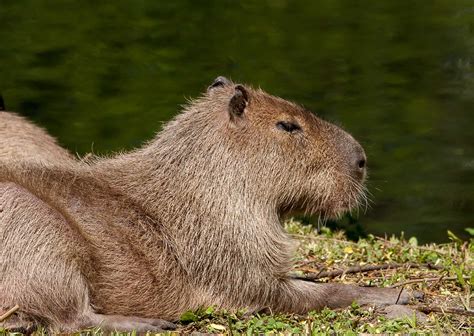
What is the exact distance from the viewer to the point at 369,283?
6.23 m

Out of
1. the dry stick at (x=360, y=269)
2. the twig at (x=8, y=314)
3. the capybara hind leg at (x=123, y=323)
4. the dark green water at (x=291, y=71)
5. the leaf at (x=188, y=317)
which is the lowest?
the twig at (x=8, y=314)

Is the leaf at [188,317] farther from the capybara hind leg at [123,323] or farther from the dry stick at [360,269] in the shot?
the dry stick at [360,269]

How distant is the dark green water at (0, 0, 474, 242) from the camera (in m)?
11.6

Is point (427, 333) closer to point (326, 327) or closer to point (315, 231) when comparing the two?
point (326, 327)

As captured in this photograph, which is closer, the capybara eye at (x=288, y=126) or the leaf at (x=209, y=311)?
the leaf at (x=209, y=311)

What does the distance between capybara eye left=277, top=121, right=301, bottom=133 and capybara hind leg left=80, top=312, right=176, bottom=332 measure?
1.20m

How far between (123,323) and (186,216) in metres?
0.72

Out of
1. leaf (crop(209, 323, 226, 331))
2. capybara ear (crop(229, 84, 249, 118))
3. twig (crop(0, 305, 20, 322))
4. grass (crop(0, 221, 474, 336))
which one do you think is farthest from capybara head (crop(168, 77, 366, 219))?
twig (crop(0, 305, 20, 322))

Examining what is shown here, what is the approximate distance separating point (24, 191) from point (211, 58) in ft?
26.2

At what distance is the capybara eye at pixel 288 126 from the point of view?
19.4ft

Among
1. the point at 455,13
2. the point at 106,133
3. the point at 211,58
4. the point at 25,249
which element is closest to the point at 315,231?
the point at 25,249

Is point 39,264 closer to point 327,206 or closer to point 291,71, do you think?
point 327,206

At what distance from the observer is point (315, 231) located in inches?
299

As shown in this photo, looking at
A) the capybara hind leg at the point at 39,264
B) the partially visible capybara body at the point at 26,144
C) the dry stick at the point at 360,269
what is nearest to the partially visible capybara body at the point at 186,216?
the capybara hind leg at the point at 39,264
